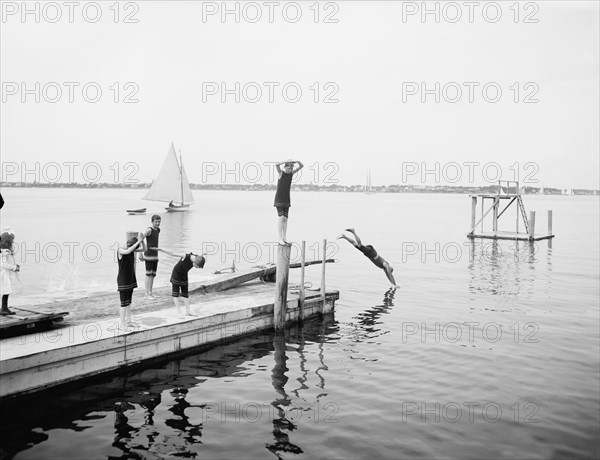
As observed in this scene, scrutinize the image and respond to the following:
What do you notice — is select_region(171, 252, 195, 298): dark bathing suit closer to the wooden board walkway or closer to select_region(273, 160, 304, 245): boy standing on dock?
the wooden board walkway

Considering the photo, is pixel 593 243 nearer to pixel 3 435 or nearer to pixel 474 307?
pixel 474 307

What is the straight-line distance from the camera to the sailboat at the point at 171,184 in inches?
3275

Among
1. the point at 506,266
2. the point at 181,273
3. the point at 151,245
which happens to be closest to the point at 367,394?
the point at 181,273

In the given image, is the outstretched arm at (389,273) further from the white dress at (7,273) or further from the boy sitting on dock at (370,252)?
the white dress at (7,273)

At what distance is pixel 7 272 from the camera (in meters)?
10.5

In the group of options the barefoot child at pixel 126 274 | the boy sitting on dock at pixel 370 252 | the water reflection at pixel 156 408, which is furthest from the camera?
the boy sitting on dock at pixel 370 252

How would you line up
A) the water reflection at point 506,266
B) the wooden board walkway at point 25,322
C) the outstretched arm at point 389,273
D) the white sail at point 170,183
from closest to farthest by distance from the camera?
the wooden board walkway at point 25,322 → the outstretched arm at point 389,273 → the water reflection at point 506,266 → the white sail at point 170,183

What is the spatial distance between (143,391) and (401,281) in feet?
56.1

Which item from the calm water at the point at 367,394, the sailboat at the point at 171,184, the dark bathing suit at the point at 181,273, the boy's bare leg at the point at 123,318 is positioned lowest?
the calm water at the point at 367,394

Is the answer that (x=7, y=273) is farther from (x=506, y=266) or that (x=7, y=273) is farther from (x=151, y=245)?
(x=506, y=266)

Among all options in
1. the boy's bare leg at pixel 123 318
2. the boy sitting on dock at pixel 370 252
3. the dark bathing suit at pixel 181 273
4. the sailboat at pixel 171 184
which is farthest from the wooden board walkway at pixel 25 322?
the sailboat at pixel 171 184

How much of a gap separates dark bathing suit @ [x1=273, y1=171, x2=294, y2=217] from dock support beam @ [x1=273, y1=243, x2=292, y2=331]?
132 cm

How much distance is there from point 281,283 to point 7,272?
21.1 feet

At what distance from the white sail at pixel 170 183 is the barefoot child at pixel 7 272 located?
72809 millimetres
